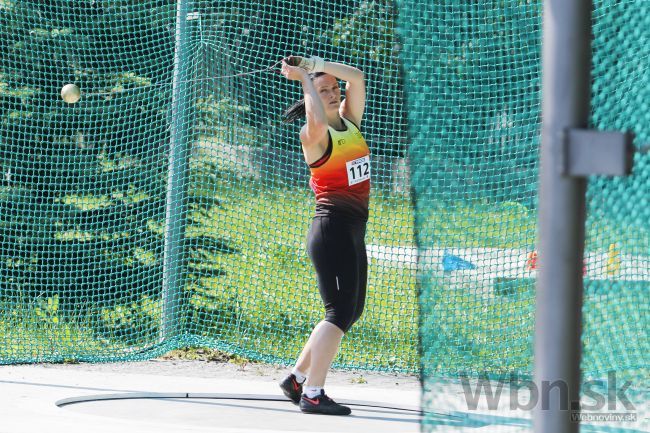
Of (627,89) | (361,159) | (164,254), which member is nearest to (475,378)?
(361,159)

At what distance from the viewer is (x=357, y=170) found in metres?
5.47

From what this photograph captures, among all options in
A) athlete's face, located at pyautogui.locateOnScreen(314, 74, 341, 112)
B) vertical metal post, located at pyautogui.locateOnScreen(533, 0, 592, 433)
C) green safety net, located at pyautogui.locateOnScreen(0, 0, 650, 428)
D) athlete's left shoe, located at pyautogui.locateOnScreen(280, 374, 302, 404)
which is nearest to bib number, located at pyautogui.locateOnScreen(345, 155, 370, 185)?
athlete's face, located at pyautogui.locateOnScreen(314, 74, 341, 112)

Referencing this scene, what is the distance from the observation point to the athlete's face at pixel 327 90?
555 cm

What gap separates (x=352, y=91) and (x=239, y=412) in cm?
191

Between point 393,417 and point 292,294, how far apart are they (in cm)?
198

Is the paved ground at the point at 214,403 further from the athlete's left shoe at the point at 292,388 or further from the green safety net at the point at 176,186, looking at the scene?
the green safety net at the point at 176,186

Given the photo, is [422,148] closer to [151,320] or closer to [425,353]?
[425,353]

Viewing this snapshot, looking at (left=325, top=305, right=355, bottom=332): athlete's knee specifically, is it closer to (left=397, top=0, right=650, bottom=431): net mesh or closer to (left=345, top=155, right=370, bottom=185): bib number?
(left=397, top=0, right=650, bottom=431): net mesh

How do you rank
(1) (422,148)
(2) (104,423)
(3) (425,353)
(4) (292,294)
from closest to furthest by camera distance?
(2) (104,423) < (3) (425,353) < (1) (422,148) < (4) (292,294)

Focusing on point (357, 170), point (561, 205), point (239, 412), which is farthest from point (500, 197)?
point (561, 205)

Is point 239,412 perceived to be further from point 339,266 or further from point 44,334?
Answer: point 44,334

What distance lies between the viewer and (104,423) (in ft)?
17.0

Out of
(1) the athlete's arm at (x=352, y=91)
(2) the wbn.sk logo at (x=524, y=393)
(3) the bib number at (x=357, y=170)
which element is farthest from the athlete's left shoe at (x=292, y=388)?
(1) the athlete's arm at (x=352, y=91)

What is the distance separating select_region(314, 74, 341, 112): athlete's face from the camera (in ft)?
18.2
